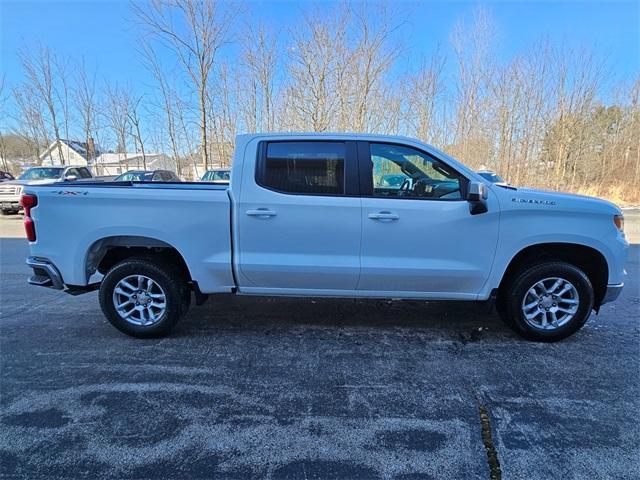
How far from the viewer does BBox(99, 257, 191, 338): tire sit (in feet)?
11.8

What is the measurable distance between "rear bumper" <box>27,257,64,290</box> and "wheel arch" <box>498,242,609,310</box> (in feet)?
14.3

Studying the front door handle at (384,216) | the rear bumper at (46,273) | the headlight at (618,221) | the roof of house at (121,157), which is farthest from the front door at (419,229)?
the roof of house at (121,157)

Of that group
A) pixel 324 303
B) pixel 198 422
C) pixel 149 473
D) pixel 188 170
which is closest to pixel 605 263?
pixel 324 303

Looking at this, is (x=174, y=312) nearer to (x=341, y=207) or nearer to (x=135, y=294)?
(x=135, y=294)

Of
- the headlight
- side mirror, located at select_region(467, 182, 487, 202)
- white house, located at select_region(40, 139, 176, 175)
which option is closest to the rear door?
side mirror, located at select_region(467, 182, 487, 202)

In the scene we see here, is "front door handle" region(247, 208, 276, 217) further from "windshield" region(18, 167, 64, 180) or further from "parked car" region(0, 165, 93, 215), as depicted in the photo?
"windshield" region(18, 167, 64, 180)

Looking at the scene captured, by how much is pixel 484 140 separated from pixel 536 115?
9.91 feet

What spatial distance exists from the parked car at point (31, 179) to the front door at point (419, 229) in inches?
497

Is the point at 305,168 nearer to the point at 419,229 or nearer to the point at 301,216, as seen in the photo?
the point at 301,216

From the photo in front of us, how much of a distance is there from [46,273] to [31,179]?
46.1 ft

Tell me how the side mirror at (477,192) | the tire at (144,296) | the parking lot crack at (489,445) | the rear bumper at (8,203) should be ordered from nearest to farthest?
the parking lot crack at (489,445), the side mirror at (477,192), the tire at (144,296), the rear bumper at (8,203)

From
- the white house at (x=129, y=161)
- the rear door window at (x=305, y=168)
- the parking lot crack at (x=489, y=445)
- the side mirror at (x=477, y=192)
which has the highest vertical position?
the white house at (x=129, y=161)

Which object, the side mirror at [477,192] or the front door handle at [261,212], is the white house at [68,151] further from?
the side mirror at [477,192]

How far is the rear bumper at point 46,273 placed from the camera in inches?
141
